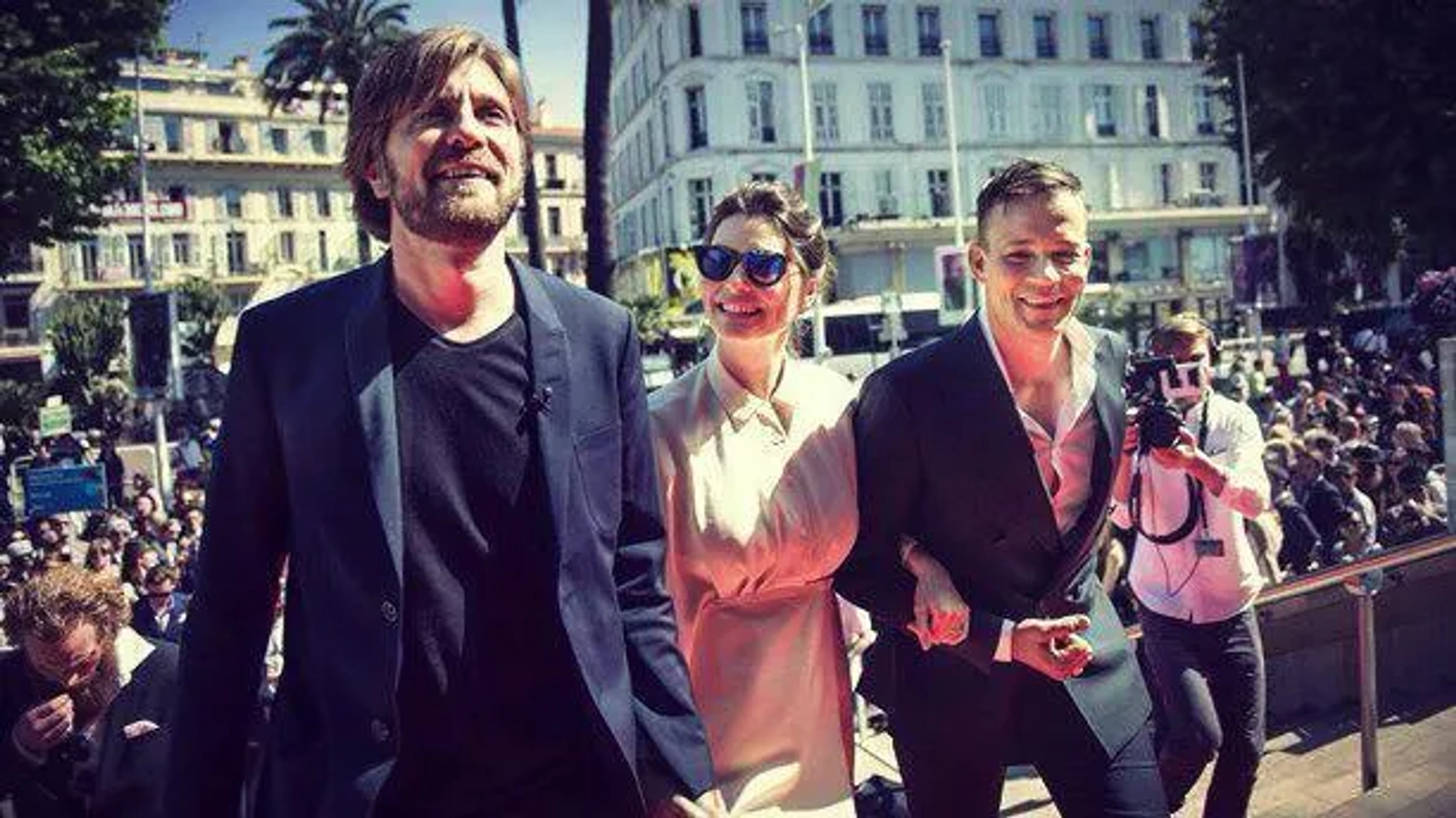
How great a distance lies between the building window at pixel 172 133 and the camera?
233 feet

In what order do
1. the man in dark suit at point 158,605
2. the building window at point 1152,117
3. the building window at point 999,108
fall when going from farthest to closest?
the building window at point 1152,117, the building window at point 999,108, the man in dark suit at point 158,605

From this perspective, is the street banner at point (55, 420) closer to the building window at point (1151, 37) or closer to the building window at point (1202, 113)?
the building window at point (1151, 37)

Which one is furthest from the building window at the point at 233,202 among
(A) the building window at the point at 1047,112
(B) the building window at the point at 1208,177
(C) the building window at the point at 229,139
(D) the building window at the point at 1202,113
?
(B) the building window at the point at 1208,177

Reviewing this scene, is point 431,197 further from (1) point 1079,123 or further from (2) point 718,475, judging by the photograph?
(1) point 1079,123

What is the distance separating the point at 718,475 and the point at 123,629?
267cm

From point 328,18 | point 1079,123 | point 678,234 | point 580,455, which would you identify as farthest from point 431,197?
point 1079,123

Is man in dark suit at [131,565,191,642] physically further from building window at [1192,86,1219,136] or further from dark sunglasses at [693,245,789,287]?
building window at [1192,86,1219,136]

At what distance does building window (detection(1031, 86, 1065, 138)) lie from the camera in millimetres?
54656

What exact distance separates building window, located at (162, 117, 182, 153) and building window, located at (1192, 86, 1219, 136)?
2303 inches

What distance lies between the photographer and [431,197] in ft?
6.77

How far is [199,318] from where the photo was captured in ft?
174

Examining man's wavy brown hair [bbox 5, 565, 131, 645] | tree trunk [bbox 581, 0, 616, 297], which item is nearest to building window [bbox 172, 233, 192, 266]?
tree trunk [bbox 581, 0, 616, 297]

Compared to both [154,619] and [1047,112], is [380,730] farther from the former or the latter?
[1047,112]

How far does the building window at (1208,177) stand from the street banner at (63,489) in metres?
54.7
